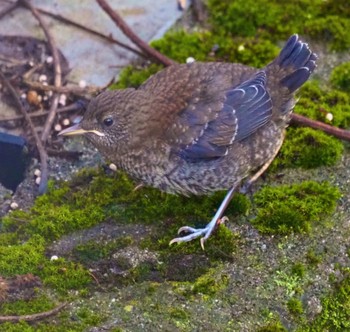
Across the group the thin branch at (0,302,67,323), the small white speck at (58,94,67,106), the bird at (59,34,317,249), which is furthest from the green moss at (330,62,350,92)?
the thin branch at (0,302,67,323)

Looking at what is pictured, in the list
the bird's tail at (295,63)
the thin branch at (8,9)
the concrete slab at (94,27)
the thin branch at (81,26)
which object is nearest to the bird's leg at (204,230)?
the bird's tail at (295,63)

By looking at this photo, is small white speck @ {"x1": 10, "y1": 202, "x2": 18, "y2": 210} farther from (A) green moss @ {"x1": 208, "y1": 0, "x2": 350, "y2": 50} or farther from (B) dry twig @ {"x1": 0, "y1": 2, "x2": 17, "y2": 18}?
(A) green moss @ {"x1": 208, "y1": 0, "x2": 350, "y2": 50}

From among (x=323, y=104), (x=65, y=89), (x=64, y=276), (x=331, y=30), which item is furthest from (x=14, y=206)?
(x=331, y=30)

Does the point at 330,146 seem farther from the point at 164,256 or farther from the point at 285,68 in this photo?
the point at 164,256

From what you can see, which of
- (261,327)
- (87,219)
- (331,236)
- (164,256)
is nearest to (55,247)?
(87,219)

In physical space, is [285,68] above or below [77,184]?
above
